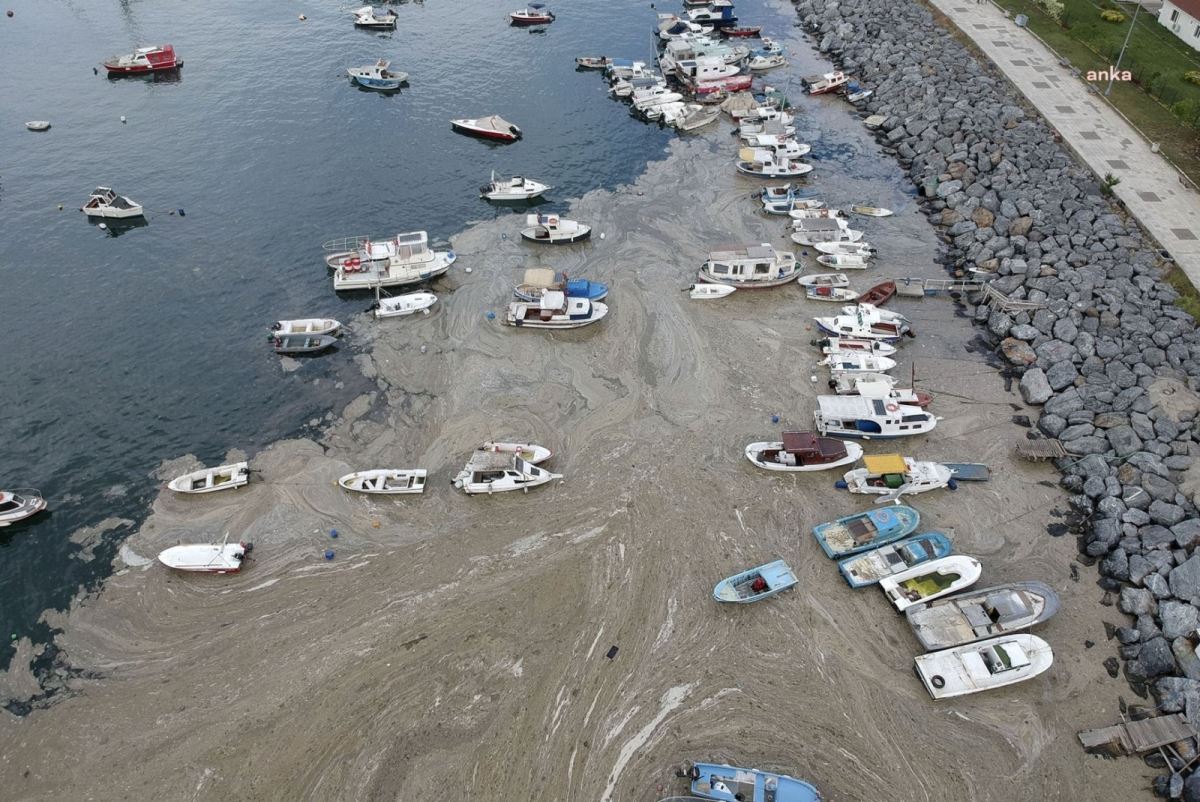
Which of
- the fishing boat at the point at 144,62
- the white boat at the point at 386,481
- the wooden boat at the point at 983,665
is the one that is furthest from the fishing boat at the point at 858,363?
the fishing boat at the point at 144,62

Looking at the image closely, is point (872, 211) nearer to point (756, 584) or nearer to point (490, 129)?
point (490, 129)

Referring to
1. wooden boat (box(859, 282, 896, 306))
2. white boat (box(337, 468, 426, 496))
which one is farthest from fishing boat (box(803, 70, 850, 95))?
white boat (box(337, 468, 426, 496))

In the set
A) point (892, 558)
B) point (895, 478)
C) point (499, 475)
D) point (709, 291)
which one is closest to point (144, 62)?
point (709, 291)

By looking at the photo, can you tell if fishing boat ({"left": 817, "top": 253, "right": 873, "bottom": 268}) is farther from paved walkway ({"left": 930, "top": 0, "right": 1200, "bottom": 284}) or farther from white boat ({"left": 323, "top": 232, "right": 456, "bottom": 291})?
white boat ({"left": 323, "top": 232, "right": 456, "bottom": 291})

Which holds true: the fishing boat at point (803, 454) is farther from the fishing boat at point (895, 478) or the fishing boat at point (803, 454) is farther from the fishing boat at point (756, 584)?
the fishing boat at point (756, 584)

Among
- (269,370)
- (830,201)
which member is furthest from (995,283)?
(269,370)

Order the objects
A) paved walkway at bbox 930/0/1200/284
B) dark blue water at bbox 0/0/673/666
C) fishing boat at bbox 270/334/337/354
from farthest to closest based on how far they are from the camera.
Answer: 1. paved walkway at bbox 930/0/1200/284
2. fishing boat at bbox 270/334/337/354
3. dark blue water at bbox 0/0/673/666

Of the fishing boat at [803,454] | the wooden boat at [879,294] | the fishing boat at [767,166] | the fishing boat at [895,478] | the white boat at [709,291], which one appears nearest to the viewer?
the fishing boat at [895,478]

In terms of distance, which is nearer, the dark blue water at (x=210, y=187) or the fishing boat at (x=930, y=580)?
the fishing boat at (x=930, y=580)
